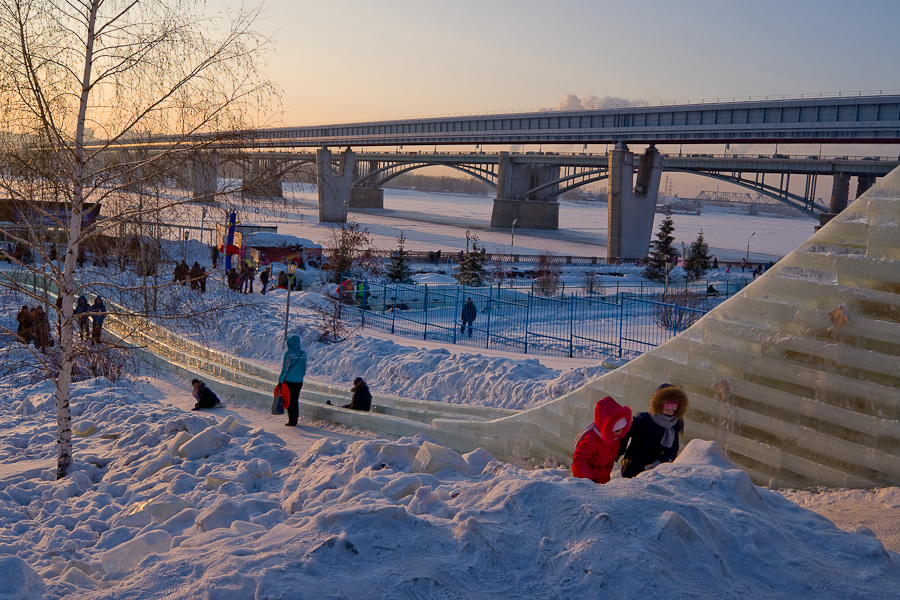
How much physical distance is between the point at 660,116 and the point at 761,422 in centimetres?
4287

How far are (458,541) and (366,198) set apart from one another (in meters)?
106

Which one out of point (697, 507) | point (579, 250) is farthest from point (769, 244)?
point (697, 507)

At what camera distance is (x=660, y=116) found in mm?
45125

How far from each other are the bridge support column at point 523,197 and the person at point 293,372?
63336 mm

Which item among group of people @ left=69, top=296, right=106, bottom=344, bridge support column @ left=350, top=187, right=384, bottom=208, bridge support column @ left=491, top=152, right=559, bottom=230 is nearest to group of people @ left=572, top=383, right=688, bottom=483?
group of people @ left=69, top=296, right=106, bottom=344

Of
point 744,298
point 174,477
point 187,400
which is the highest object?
point 744,298

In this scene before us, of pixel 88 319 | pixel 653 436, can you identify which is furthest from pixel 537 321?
pixel 653 436

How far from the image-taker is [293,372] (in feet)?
32.1

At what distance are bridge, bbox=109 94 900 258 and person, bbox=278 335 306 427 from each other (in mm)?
9976

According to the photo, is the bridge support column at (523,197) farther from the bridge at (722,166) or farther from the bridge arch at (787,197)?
the bridge arch at (787,197)

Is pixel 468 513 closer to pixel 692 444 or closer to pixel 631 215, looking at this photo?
pixel 692 444

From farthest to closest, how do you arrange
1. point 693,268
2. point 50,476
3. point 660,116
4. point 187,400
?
1. point 660,116
2. point 693,268
3. point 187,400
4. point 50,476

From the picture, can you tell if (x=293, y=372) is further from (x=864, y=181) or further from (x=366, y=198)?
(x=366, y=198)

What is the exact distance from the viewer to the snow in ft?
11.3
